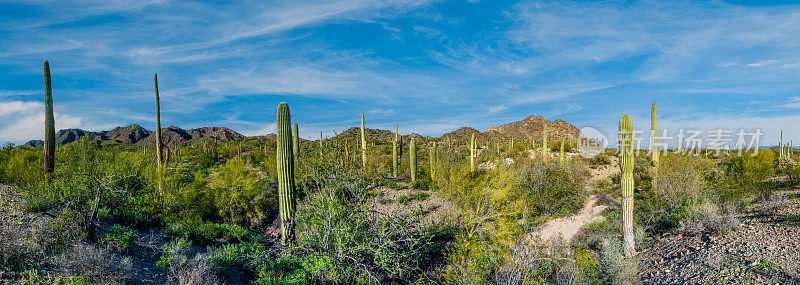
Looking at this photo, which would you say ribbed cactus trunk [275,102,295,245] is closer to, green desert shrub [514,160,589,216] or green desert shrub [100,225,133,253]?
green desert shrub [100,225,133,253]

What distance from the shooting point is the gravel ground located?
25.2 feet

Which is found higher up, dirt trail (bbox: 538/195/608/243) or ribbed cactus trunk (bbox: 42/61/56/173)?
ribbed cactus trunk (bbox: 42/61/56/173)

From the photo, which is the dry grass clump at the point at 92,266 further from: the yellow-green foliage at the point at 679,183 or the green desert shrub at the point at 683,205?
the yellow-green foliage at the point at 679,183

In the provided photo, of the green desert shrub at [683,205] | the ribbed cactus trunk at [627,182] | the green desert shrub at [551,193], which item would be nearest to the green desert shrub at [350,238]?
the ribbed cactus trunk at [627,182]

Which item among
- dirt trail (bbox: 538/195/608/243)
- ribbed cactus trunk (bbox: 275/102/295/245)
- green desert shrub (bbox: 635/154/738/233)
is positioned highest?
ribbed cactus trunk (bbox: 275/102/295/245)

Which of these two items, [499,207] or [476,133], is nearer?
[499,207]

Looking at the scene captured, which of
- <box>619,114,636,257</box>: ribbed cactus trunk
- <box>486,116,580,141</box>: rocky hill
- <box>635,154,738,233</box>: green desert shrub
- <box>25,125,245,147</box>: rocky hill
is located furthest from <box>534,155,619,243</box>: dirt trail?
<box>25,125,245,147</box>: rocky hill

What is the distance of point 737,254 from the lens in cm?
868

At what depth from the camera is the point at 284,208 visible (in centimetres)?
1001

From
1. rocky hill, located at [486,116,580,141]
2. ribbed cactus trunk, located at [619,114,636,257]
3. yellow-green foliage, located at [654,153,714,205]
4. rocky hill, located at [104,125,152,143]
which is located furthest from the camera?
rocky hill, located at [104,125,152,143]

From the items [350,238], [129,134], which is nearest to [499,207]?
[350,238]

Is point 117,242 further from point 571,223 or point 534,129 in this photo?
point 534,129

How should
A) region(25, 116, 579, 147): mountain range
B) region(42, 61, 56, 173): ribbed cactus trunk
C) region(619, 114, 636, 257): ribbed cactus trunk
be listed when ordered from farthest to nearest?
region(25, 116, 579, 147): mountain range, region(42, 61, 56, 173): ribbed cactus trunk, region(619, 114, 636, 257): ribbed cactus trunk

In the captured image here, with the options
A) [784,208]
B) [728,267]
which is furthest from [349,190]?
[784,208]
